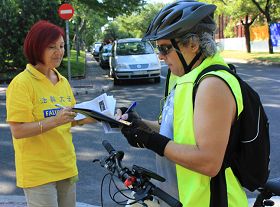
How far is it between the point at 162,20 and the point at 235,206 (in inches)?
34.6

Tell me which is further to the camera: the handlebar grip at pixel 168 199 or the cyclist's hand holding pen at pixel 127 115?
the cyclist's hand holding pen at pixel 127 115

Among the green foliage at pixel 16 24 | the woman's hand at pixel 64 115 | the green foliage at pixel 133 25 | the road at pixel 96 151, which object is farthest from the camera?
the green foliage at pixel 133 25

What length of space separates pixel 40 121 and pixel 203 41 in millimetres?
1325

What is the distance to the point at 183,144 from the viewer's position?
1.67 meters

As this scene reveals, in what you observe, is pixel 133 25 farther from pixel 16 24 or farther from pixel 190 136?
pixel 190 136

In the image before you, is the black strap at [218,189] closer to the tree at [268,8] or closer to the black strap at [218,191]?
the black strap at [218,191]

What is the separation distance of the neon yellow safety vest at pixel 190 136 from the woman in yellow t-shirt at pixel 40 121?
1.07 meters

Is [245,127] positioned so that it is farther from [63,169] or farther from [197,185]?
[63,169]

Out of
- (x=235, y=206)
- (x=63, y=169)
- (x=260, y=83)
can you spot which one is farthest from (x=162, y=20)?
(x=260, y=83)

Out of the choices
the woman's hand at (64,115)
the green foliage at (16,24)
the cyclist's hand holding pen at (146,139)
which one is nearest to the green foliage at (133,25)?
the green foliage at (16,24)

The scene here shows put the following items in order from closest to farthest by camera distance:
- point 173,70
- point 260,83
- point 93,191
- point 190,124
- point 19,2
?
point 190,124
point 173,70
point 93,191
point 260,83
point 19,2

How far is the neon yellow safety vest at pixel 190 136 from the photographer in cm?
166

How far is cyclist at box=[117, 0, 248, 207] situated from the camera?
5.27ft

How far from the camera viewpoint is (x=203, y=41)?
1.80 metres
